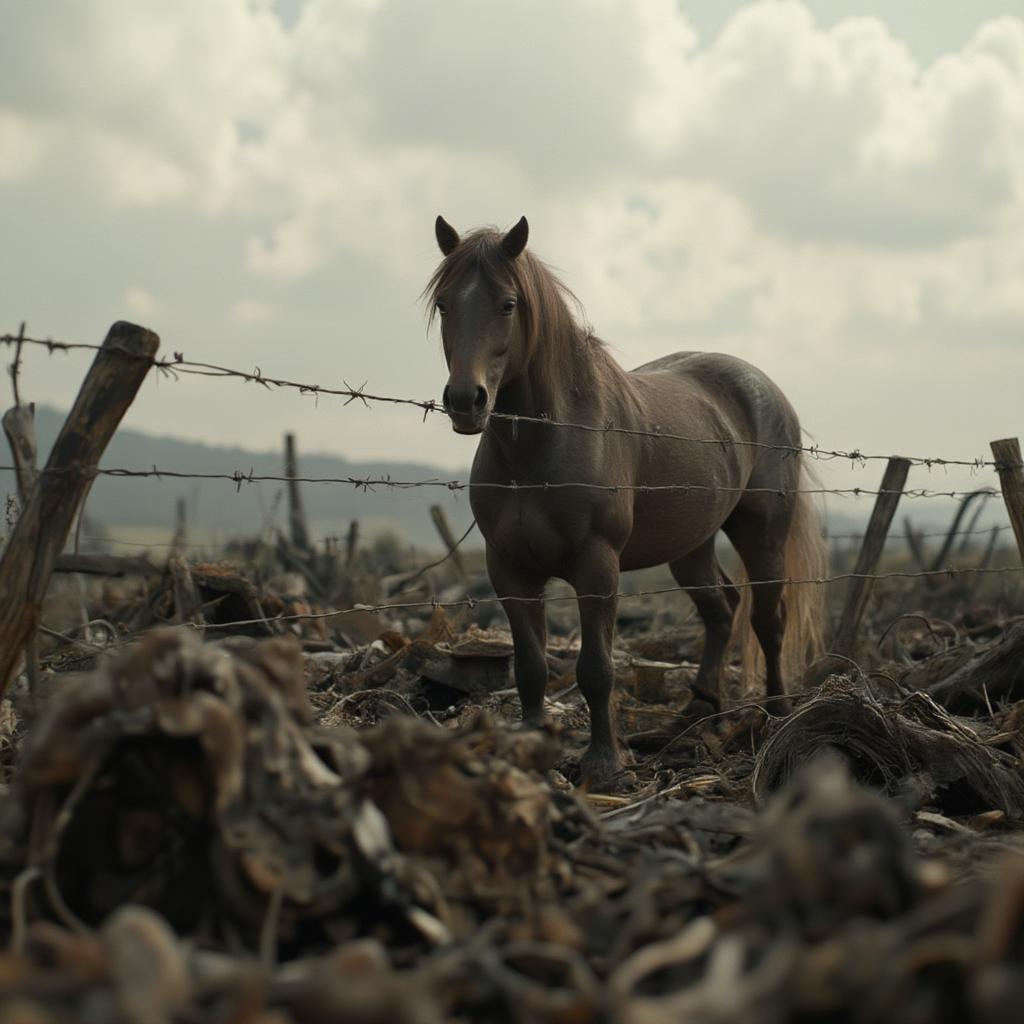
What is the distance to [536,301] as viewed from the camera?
15.6ft

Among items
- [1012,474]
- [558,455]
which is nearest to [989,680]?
[1012,474]

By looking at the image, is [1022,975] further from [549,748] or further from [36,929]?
[36,929]

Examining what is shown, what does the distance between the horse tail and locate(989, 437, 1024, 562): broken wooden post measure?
146 cm

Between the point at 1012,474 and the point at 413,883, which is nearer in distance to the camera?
the point at 413,883

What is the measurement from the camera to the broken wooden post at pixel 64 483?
259cm

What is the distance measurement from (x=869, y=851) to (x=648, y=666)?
16.9 feet

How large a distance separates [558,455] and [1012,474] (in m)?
2.76

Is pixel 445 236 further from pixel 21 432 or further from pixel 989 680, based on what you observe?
pixel 989 680

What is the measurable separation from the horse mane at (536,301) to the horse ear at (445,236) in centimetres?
23

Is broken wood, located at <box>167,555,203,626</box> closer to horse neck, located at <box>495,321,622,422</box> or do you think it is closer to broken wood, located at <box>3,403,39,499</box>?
broken wood, located at <box>3,403,39,499</box>

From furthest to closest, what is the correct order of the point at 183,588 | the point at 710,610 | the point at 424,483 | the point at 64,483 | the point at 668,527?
the point at 183,588 → the point at 710,610 → the point at 668,527 → the point at 424,483 → the point at 64,483

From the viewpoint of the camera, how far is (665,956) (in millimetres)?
1547

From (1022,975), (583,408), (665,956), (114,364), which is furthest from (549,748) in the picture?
(583,408)

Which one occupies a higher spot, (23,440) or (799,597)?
(23,440)
